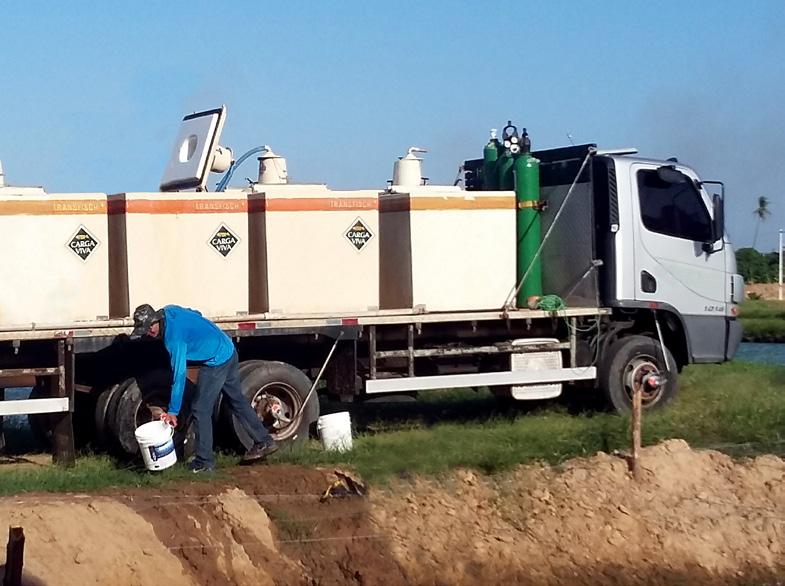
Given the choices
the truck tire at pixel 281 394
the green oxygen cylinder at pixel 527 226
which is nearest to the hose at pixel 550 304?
the green oxygen cylinder at pixel 527 226

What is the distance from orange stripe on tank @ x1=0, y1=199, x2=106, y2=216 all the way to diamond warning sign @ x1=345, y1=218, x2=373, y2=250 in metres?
2.34

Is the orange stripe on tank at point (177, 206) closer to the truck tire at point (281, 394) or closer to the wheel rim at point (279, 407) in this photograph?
the truck tire at point (281, 394)

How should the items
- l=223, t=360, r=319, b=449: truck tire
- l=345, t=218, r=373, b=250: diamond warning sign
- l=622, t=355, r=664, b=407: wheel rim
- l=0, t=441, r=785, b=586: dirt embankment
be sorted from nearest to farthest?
l=0, t=441, r=785, b=586: dirt embankment → l=223, t=360, r=319, b=449: truck tire → l=345, t=218, r=373, b=250: diamond warning sign → l=622, t=355, r=664, b=407: wheel rim

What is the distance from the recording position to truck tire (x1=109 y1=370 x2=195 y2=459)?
11312 mm

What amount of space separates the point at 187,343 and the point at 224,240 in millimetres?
1465

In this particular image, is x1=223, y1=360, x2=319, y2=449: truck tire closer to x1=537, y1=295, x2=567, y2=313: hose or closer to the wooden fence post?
x1=537, y1=295, x2=567, y2=313: hose

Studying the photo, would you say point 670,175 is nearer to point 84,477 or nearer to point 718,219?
point 718,219

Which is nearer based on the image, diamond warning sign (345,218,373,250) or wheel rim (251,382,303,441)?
wheel rim (251,382,303,441)

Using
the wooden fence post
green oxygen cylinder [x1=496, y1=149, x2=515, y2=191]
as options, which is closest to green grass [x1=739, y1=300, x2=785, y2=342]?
green oxygen cylinder [x1=496, y1=149, x2=515, y2=191]

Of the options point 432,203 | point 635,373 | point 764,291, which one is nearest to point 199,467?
point 432,203

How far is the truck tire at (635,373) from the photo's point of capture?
13.7 m

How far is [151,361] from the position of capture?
11.9m

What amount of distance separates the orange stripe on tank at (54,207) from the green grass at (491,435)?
2.24 m

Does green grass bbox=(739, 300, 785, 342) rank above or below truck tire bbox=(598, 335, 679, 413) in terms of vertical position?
below
